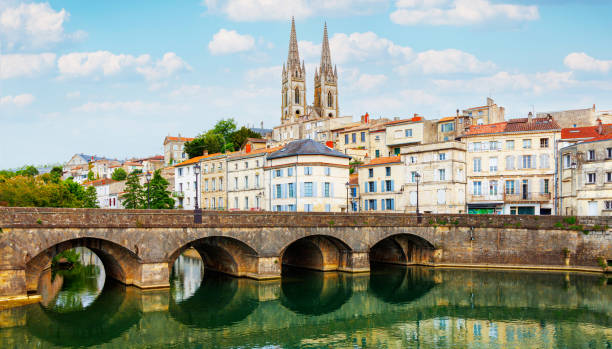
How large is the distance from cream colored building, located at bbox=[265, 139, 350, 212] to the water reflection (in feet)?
33.4

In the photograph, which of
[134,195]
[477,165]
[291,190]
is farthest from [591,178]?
[134,195]

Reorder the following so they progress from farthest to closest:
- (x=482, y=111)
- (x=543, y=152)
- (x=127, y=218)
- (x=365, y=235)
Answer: (x=482, y=111) → (x=543, y=152) → (x=365, y=235) → (x=127, y=218)

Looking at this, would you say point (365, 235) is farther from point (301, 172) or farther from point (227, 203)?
point (227, 203)

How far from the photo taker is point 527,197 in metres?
53.6

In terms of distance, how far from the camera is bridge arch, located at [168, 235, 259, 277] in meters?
37.7

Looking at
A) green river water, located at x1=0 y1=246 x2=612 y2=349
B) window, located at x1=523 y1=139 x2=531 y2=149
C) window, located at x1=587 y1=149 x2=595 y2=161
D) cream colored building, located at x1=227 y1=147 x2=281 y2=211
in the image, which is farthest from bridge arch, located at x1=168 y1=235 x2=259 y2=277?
window, located at x1=523 y1=139 x2=531 y2=149

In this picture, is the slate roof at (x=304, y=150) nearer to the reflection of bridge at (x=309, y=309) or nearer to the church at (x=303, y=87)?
the reflection of bridge at (x=309, y=309)

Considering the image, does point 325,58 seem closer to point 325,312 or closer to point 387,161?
point 387,161

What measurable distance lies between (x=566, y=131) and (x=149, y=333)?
157 ft

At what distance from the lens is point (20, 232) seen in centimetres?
2914

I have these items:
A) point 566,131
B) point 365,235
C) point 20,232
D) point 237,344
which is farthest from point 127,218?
point 566,131

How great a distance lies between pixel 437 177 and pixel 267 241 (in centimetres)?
2431

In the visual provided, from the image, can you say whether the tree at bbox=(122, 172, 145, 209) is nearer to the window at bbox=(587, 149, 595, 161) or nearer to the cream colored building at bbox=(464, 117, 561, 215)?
the cream colored building at bbox=(464, 117, 561, 215)

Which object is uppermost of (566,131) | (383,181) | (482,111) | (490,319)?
(482,111)
